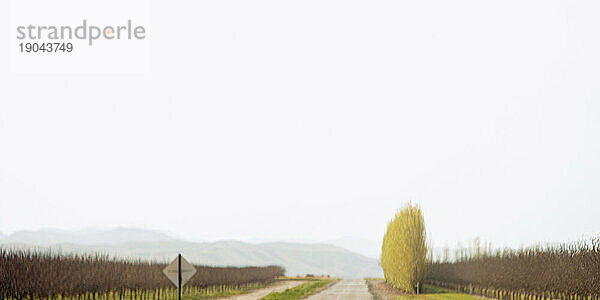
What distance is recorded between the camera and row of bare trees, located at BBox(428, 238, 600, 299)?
2502 cm

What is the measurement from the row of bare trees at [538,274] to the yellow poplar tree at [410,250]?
3.49 meters

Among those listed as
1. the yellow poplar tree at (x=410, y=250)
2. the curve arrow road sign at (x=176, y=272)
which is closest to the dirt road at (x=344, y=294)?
the yellow poplar tree at (x=410, y=250)

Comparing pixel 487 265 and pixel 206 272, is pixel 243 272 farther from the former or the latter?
pixel 487 265

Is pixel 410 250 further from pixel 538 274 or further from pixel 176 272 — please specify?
pixel 176 272

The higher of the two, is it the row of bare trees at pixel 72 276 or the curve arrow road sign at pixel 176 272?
the curve arrow road sign at pixel 176 272

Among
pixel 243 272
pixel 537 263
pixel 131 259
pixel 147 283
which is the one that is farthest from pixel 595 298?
pixel 243 272

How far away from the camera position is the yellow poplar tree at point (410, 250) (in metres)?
35.4

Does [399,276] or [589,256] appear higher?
[589,256]

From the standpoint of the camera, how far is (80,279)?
24391 millimetres

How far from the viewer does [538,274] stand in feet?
90.9

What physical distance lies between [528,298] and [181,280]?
17.6 m

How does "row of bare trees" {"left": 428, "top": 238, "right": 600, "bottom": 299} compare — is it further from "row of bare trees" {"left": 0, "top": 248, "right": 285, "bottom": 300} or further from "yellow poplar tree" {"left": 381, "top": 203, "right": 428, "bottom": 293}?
"row of bare trees" {"left": 0, "top": 248, "right": 285, "bottom": 300}

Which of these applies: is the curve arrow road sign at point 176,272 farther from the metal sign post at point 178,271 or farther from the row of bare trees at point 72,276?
the row of bare trees at point 72,276

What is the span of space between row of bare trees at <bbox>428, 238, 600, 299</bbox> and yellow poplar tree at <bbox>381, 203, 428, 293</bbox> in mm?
3493
